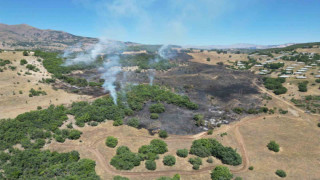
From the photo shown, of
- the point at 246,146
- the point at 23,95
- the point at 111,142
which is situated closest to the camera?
the point at 111,142

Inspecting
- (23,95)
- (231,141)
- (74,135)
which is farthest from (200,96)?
(23,95)

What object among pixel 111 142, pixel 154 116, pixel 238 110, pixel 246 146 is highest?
pixel 154 116

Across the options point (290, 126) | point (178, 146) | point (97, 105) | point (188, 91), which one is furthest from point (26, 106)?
point (290, 126)

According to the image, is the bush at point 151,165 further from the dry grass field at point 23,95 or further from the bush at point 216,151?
the dry grass field at point 23,95

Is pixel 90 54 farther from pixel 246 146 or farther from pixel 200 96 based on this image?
pixel 246 146

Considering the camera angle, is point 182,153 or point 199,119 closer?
point 182,153

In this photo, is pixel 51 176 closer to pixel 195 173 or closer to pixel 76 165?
pixel 76 165

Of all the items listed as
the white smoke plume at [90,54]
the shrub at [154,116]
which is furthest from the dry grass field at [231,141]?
the white smoke plume at [90,54]

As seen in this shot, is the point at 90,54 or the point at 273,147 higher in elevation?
the point at 90,54
